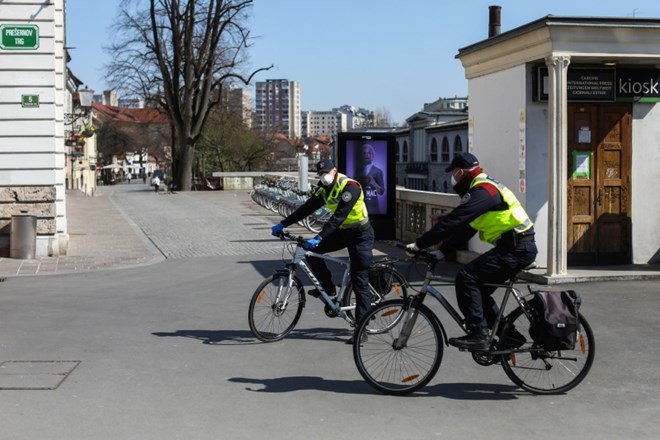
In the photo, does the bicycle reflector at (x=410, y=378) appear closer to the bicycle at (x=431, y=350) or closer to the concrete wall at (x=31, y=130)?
the bicycle at (x=431, y=350)

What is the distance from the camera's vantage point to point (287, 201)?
27.7 meters

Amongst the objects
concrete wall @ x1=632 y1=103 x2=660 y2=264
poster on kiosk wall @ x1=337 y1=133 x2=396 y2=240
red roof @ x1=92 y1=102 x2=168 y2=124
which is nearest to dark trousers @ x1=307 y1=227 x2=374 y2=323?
concrete wall @ x1=632 y1=103 x2=660 y2=264

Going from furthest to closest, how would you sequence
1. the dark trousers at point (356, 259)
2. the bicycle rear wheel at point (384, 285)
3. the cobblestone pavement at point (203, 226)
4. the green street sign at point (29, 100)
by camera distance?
1. the cobblestone pavement at point (203, 226)
2. the green street sign at point (29, 100)
3. the bicycle rear wheel at point (384, 285)
4. the dark trousers at point (356, 259)

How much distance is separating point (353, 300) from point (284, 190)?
22.5 m

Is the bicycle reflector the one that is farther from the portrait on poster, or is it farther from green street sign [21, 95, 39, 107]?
green street sign [21, 95, 39, 107]

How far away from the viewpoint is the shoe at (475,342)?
6754mm

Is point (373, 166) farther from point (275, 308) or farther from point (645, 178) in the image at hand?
point (275, 308)

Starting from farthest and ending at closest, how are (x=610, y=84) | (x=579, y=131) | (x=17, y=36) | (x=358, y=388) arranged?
1. (x=17, y=36)
2. (x=579, y=131)
3. (x=610, y=84)
4. (x=358, y=388)

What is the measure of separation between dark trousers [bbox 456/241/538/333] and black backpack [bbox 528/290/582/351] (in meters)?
0.28

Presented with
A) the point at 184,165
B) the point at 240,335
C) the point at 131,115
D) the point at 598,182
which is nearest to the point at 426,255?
the point at 240,335

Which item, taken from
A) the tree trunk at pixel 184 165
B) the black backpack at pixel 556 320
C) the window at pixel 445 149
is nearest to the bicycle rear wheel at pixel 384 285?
the black backpack at pixel 556 320

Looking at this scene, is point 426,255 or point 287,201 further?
point 287,201

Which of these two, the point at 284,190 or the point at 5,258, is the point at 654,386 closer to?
the point at 5,258

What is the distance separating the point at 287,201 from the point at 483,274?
21.1 m
